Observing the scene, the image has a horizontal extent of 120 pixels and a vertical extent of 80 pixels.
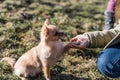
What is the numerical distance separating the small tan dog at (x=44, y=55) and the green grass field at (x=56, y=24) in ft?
0.63

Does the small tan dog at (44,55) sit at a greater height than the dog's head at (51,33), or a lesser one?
lesser

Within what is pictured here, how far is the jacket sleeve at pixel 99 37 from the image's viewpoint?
18.7 ft

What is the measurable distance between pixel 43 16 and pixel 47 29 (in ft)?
13.1

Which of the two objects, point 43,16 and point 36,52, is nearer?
point 36,52

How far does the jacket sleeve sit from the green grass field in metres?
0.78

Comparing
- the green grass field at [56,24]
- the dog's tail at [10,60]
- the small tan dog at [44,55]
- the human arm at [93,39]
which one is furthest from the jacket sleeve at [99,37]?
the dog's tail at [10,60]

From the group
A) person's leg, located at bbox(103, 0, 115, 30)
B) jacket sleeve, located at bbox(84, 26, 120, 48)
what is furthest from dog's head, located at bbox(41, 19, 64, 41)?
A: person's leg, located at bbox(103, 0, 115, 30)

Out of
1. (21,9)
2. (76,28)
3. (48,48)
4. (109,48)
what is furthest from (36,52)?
(21,9)

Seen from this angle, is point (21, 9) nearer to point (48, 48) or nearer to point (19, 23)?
point (19, 23)

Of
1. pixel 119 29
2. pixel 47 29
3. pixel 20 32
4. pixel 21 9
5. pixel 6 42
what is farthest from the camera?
pixel 21 9

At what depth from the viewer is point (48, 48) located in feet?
18.5

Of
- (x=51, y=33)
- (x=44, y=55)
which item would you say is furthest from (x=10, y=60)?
(x=51, y=33)

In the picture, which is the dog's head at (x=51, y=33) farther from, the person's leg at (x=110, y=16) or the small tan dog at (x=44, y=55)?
the person's leg at (x=110, y=16)

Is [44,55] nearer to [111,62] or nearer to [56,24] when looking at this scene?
[111,62]
